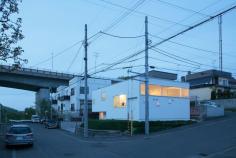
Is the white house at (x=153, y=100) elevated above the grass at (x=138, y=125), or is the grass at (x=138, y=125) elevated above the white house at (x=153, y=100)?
the white house at (x=153, y=100)

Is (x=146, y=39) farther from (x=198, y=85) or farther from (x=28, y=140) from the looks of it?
(x=198, y=85)

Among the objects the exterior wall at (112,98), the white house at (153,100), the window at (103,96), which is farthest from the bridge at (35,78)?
the white house at (153,100)

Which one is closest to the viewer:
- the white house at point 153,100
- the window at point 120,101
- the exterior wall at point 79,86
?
the white house at point 153,100

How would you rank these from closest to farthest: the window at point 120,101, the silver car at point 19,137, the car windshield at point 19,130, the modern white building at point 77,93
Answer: the silver car at point 19,137, the car windshield at point 19,130, the window at point 120,101, the modern white building at point 77,93

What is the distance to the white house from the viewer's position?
42125mm

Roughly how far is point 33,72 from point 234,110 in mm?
44159

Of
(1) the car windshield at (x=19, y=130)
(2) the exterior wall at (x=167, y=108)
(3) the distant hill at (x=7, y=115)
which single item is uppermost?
(2) the exterior wall at (x=167, y=108)

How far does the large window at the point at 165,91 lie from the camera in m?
43.4

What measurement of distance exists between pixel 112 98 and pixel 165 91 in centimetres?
878

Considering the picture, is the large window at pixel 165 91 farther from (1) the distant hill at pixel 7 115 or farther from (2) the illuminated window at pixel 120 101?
(1) the distant hill at pixel 7 115

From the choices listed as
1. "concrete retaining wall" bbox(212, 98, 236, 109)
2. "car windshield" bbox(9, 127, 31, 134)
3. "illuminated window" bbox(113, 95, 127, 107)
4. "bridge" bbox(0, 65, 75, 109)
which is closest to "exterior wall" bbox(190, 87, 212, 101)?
"concrete retaining wall" bbox(212, 98, 236, 109)

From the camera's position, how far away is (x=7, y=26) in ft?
60.5

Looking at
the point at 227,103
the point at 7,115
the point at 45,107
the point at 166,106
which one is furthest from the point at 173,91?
the point at 7,115

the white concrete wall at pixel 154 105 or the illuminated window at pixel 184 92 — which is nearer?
the white concrete wall at pixel 154 105
